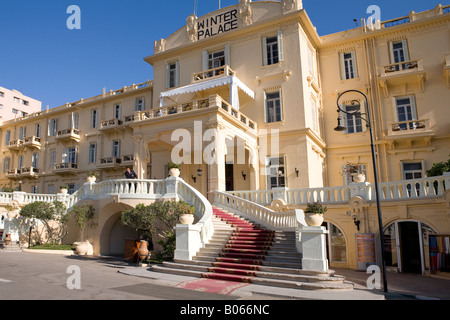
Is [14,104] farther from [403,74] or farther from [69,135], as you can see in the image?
[403,74]

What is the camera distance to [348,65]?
21781 millimetres

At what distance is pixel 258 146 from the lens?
20359 millimetres

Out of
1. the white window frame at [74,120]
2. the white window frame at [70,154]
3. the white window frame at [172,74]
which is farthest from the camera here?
the white window frame at [74,120]

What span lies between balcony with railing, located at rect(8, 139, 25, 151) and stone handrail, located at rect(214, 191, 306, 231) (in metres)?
26.3

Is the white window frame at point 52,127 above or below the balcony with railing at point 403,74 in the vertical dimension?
above

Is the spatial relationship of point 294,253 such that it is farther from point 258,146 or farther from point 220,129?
point 258,146

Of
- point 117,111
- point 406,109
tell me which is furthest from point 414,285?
point 117,111

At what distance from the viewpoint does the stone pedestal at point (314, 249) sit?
382 inches

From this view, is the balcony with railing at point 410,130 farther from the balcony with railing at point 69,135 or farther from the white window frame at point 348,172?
the balcony with railing at point 69,135

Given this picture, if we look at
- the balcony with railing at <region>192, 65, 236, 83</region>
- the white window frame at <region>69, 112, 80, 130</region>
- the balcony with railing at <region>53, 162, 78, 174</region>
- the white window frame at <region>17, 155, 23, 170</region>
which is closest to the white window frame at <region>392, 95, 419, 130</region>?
the balcony with railing at <region>192, 65, 236, 83</region>

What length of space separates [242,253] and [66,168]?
22716 millimetres

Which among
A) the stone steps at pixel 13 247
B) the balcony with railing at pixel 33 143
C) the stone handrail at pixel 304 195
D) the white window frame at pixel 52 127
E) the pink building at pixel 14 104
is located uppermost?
the pink building at pixel 14 104

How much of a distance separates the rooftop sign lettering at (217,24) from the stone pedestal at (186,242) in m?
15.1

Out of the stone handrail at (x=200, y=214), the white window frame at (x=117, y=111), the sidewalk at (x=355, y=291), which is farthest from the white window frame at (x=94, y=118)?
the sidewalk at (x=355, y=291)
